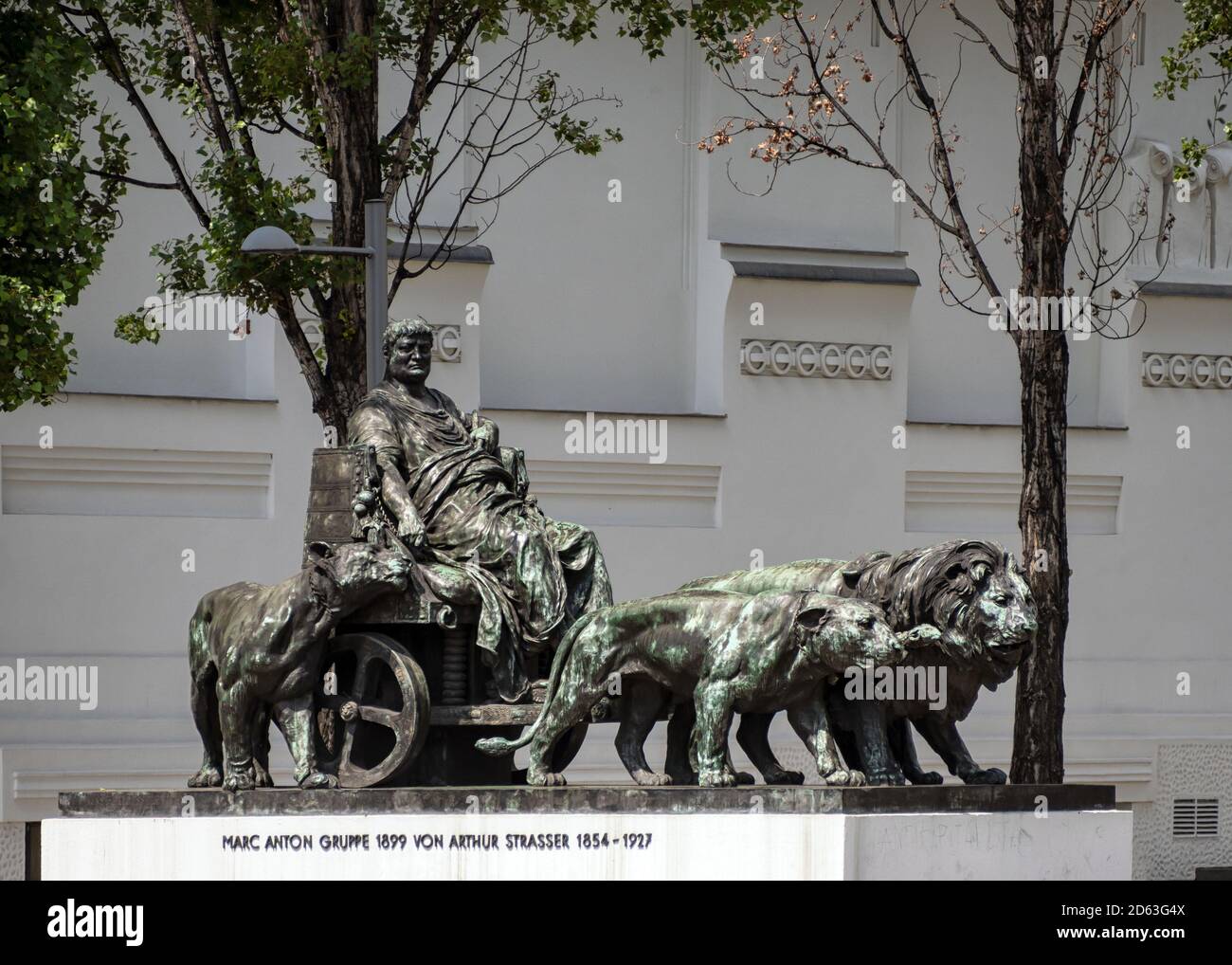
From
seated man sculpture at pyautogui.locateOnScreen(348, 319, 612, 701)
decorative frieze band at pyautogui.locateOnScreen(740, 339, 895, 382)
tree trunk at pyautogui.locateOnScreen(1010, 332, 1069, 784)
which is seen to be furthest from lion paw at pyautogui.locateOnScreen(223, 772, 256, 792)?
decorative frieze band at pyautogui.locateOnScreen(740, 339, 895, 382)

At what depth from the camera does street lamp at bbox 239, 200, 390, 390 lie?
16234 millimetres

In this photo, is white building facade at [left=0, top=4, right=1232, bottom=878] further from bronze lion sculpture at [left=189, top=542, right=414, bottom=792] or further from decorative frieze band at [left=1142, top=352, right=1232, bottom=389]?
bronze lion sculpture at [left=189, top=542, right=414, bottom=792]

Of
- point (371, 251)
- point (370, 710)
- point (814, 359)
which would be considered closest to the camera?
point (370, 710)

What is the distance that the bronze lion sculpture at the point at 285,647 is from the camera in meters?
13.2

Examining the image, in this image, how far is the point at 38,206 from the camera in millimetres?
16469

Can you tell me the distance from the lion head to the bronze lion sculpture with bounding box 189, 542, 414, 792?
2398 mm

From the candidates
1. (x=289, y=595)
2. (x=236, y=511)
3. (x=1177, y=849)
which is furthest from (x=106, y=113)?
(x=1177, y=849)

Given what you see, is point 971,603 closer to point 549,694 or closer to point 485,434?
point 549,694

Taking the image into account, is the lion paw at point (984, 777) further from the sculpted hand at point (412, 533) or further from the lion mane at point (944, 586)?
the sculpted hand at point (412, 533)

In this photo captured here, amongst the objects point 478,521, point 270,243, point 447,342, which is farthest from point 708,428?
point 478,521

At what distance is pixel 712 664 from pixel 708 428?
866 cm

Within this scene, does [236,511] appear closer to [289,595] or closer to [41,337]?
[41,337]

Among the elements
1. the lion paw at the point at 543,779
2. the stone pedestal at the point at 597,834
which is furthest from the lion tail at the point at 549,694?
the stone pedestal at the point at 597,834

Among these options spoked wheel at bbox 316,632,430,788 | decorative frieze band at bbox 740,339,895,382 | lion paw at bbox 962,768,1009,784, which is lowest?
lion paw at bbox 962,768,1009,784
